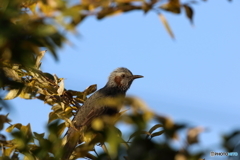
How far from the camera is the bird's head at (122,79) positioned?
7.83 m

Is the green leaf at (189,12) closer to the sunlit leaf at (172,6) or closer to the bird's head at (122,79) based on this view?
the sunlit leaf at (172,6)

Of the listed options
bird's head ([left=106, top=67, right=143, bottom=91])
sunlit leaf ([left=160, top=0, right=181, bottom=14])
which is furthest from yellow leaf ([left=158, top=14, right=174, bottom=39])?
bird's head ([left=106, top=67, right=143, bottom=91])

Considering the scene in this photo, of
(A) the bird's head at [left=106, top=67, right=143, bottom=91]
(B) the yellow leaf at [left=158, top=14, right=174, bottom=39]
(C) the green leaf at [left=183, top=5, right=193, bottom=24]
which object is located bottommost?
(B) the yellow leaf at [left=158, top=14, right=174, bottom=39]

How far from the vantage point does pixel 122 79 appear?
25.7ft

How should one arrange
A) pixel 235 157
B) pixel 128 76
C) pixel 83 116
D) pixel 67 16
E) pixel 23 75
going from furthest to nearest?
1. pixel 128 76
2. pixel 83 116
3. pixel 23 75
4. pixel 235 157
5. pixel 67 16

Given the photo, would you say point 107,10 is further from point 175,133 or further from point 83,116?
point 83,116

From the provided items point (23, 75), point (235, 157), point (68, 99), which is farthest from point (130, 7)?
point (68, 99)

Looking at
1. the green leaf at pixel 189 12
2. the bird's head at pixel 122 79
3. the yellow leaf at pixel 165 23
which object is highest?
the bird's head at pixel 122 79

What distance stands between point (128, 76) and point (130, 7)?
6047mm

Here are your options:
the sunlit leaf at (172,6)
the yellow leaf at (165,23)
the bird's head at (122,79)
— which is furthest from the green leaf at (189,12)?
the bird's head at (122,79)

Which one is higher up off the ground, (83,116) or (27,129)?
(83,116)

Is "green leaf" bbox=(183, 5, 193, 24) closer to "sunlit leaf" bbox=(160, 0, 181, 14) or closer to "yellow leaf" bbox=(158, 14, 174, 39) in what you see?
"sunlit leaf" bbox=(160, 0, 181, 14)

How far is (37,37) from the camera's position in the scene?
1650mm

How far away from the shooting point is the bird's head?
7.83 m
